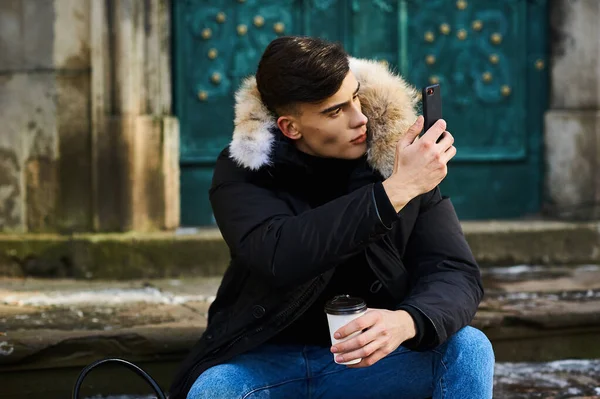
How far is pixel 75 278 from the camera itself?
4793 millimetres

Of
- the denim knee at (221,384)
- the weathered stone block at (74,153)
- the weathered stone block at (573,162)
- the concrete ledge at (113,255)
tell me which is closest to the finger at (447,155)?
the denim knee at (221,384)

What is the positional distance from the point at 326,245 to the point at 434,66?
305 cm

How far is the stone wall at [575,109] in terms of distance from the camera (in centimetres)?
524

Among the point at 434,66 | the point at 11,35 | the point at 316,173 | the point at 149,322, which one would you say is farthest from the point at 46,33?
the point at 316,173

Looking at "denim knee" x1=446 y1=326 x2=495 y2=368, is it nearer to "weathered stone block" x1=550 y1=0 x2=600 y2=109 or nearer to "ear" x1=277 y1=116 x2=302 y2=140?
"ear" x1=277 y1=116 x2=302 y2=140

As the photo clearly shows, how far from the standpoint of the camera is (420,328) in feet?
8.19

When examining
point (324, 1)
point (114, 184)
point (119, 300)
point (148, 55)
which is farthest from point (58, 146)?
point (324, 1)

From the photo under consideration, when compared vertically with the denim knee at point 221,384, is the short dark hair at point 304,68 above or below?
above

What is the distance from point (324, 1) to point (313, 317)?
110 inches

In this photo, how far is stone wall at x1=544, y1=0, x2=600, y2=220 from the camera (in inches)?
206

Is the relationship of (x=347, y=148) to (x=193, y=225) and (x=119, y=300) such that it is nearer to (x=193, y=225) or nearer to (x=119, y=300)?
(x=119, y=300)

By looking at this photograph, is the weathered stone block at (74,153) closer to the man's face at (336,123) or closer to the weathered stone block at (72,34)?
the weathered stone block at (72,34)

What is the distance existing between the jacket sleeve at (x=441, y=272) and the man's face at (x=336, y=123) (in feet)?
0.88

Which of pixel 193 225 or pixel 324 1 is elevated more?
pixel 324 1
